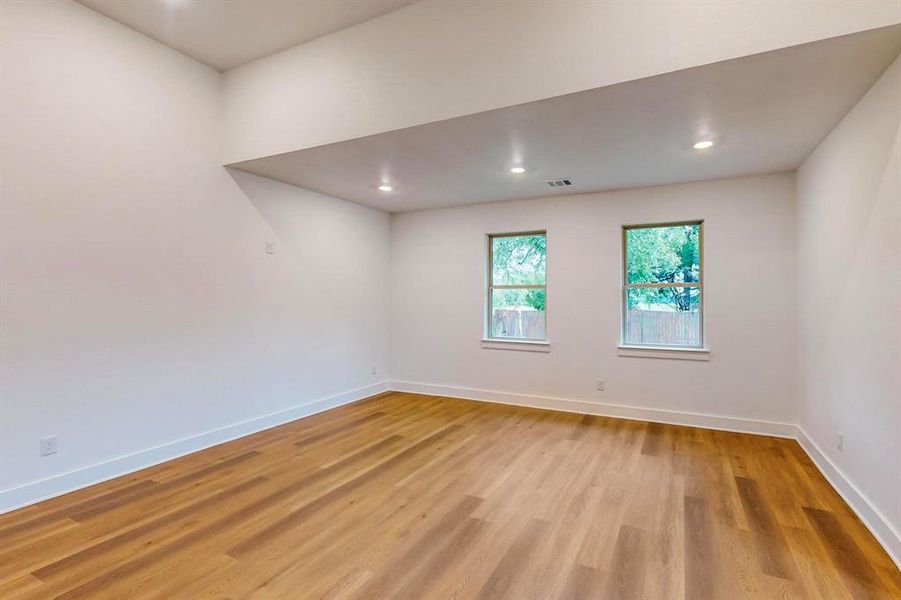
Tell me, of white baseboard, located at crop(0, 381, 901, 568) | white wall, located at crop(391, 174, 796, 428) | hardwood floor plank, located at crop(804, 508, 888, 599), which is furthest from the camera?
white wall, located at crop(391, 174, 796, 428)

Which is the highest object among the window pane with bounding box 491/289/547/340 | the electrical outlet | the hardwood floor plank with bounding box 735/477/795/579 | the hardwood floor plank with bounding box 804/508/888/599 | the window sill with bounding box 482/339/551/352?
the window pane with bounding box 491/289/547/340

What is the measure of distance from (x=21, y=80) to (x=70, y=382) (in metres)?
1.94

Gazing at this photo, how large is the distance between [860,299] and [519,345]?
126 inches

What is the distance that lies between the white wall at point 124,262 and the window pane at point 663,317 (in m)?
3.71

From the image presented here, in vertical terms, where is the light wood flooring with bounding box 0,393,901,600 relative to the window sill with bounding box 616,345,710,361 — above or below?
below

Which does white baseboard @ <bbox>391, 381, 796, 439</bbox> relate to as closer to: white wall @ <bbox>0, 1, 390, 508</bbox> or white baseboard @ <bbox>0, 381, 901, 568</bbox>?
white baseboard @ <bbox>0, 381, 901, 568</bbox>

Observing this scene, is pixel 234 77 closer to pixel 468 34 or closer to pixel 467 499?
pixel 468 34

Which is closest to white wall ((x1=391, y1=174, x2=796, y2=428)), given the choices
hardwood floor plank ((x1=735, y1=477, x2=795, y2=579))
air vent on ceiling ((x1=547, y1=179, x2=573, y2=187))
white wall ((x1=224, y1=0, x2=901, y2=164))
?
air vent on ceiling ((x1=547, y1=179, x2=573, y2=187))

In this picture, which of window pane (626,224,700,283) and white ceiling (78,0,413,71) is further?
window pane (626,224,700,283)

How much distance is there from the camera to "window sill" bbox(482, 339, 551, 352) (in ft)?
16.8

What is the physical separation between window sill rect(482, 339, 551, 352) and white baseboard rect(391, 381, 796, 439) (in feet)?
1.84

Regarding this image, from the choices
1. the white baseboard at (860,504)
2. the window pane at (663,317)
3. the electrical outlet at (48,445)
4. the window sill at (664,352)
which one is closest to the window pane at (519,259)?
the window pane at (663,317)

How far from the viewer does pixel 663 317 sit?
463 cm

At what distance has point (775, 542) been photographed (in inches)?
89.5
